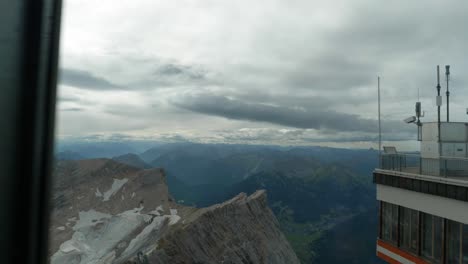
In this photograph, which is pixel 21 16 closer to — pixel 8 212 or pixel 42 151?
pixel 42 151

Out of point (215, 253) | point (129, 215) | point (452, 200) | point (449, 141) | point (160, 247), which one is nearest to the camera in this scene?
point (452, 200)

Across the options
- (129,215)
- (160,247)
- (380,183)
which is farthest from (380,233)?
(129,215)

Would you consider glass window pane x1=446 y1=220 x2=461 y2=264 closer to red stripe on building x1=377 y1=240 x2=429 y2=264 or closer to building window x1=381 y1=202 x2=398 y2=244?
red stripe on building x1=377 y1=240 x2=429 y2=264

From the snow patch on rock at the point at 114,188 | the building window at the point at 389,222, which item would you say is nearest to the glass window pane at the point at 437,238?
the building window at the point at 389,222

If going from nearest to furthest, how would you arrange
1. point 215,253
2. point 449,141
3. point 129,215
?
point 449,141
point 215,253
point 129,215

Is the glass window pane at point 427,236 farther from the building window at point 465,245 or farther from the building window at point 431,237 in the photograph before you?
the building window at point 465,245
